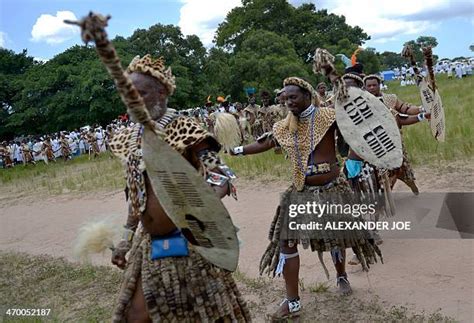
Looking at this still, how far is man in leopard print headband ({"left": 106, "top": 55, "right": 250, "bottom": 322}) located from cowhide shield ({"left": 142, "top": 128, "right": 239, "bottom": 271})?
236 mm

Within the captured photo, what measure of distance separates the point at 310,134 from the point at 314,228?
2.26 ft

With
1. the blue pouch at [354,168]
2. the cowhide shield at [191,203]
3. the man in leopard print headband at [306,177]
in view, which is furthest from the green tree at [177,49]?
the cowhide shield at [191,203]

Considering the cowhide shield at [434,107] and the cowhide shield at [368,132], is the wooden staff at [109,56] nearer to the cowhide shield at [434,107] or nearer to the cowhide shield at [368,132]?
the cowhide shield at [368,132]

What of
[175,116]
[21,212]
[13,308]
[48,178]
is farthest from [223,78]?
[175,116]

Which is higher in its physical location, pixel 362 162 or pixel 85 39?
pixel 85 39

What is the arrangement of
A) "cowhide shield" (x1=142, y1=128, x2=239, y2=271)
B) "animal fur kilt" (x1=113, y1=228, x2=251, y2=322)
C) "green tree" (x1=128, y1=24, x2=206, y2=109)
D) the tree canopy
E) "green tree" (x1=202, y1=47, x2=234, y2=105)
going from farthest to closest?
"green tree" (x1=128, y1=24, x2=206, y2=109) → "green tree" (x1=202, y1=47, x2=234, y2=105) → the tree canopy → "animal fur kilt" (x1=113, y1=228, x2=251, y2=322) → "cowhide shield" (x1=142, y1=128, x2=239, y2=271)

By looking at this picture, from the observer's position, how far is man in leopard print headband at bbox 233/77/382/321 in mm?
3760

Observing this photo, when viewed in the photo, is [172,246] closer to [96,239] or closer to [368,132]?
[96,239]

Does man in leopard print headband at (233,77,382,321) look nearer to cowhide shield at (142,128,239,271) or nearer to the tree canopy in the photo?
cowhide shield at (142,128,239,271)

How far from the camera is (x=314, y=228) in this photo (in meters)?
3.78

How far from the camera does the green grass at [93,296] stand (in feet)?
12.5

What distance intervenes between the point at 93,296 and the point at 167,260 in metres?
2.65

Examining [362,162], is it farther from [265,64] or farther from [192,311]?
[265,64]

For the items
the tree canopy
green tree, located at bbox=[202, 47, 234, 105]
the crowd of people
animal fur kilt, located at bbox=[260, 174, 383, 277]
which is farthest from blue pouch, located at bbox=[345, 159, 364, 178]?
green tree, located at bbox=[202, 47, 234, 105]
